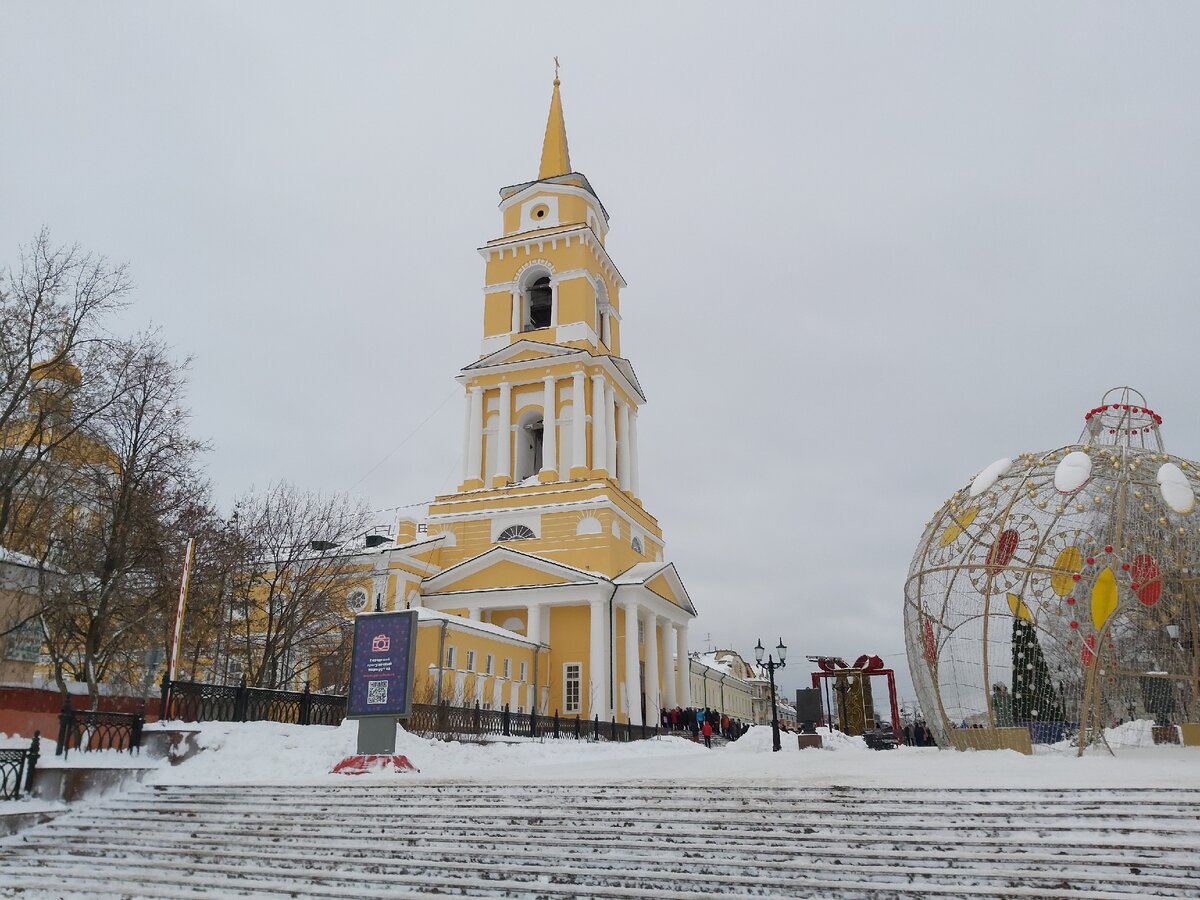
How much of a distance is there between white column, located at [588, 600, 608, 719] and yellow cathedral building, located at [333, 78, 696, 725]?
0.21 feet

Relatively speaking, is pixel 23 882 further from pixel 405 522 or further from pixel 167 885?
pixel 405 522

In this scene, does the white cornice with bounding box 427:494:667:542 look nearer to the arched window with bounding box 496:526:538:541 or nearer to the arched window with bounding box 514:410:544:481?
the arched window with bounding box 496:526:538:541

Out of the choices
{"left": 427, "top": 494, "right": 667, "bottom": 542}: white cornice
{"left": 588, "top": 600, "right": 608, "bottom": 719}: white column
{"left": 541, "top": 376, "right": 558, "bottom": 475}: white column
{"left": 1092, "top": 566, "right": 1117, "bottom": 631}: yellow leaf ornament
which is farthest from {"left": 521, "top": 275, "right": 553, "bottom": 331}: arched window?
{"left": 1092, "top": 566, "right": 1117, "bottom": 631}: yellow leaf ornament

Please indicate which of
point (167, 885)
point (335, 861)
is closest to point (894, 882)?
point (335, 861)

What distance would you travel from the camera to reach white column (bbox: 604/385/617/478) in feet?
135

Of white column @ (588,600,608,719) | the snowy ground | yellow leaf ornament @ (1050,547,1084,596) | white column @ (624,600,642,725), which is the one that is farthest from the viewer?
white column @ (624,600,642,725)

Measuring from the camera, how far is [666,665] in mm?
39406

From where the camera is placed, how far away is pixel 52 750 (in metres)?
13.4

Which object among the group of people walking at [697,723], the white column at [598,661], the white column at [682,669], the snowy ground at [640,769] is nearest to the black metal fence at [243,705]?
the snowy ground at [640,769]

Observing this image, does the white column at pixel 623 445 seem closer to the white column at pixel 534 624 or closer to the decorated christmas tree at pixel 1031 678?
the white column at pixel 534 624

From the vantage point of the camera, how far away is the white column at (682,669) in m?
40.5

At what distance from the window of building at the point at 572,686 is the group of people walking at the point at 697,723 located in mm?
3776

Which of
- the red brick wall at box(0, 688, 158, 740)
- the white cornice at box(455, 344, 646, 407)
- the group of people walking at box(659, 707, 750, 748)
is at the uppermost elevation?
the white cornice at box(455, 344, 646, 407)

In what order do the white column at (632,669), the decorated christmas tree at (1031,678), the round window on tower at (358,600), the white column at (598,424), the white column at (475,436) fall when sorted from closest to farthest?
the decorated christmas tree at (1031,678) → the white column at (632,669) → the round window on tower at (358,600) → the white column at (598,424) → the white column at (475,436)
